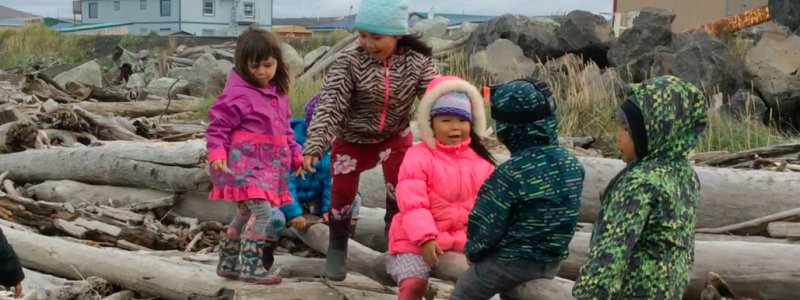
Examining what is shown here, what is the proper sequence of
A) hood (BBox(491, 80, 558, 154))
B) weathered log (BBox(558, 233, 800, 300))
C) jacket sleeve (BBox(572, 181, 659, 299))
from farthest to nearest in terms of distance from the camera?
weathered log (BBox(558, 233, 800, 300)), hood (BBox(491, 80, 558, 154)), jacket sleeve (BBox(572, 181, 659, 299))

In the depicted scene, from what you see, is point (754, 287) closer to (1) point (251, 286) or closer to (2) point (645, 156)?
(2) point (645, 156)

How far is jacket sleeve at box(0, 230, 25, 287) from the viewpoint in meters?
4.43

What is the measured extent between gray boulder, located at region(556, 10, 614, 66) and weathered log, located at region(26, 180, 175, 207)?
34.4ft

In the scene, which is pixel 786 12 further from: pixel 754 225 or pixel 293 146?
pixel 293 146

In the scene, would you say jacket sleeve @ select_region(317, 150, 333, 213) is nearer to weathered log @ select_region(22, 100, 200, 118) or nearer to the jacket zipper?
the jacket zipper

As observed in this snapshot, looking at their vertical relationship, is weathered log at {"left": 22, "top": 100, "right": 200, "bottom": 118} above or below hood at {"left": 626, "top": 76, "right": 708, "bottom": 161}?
below

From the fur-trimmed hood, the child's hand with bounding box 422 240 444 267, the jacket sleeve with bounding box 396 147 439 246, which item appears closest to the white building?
the fur-trimmed hood

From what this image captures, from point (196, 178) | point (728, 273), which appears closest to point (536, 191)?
point (728, 273)

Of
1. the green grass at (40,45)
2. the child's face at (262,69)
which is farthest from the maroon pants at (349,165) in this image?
the green grass at (40,45)

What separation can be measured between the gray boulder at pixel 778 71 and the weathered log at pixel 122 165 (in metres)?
8.93

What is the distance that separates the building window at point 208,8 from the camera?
58250 millimetres

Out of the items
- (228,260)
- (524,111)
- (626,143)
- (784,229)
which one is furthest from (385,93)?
(784,229)

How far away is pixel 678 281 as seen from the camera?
389 centimetres

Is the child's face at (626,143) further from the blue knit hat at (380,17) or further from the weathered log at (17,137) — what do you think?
the weathered log at (17,137)
